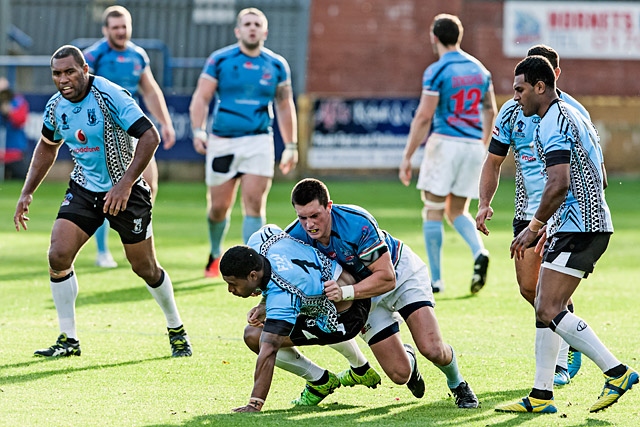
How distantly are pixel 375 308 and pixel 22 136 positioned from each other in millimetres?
17350

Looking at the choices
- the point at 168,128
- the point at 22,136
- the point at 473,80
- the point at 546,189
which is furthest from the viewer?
the point at 22,136

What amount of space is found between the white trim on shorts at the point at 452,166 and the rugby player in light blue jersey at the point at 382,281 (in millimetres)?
3986

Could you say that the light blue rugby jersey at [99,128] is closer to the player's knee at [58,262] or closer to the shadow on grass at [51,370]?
the player's knee at [58,262]

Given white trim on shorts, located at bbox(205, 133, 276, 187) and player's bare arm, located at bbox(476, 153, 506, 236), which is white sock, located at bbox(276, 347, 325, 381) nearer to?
player's bare arm, located at bbox(476, 153, 506, 236)

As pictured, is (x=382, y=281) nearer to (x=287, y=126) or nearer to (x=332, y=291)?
(x=332, y=291)

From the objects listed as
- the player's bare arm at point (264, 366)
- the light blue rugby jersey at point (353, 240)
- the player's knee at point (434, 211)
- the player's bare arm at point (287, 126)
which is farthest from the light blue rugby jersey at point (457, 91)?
the player's bare arm at point (264, 366)

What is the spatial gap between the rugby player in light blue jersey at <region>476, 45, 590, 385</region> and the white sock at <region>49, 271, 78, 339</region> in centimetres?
271

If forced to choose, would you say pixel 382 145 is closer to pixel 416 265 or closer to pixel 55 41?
pixel 55 41

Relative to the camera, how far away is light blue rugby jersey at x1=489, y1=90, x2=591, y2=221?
21.8 feet

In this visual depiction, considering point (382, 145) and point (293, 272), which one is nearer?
point (293, 272)

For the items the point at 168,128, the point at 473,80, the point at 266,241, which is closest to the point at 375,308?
the point at 266,241

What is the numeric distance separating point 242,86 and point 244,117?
293 mm

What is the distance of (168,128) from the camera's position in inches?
442

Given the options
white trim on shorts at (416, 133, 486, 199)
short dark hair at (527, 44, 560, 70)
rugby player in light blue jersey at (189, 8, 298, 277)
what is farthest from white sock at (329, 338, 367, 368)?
rugby player in light blue jersey at (189, 8, 298, 277)
